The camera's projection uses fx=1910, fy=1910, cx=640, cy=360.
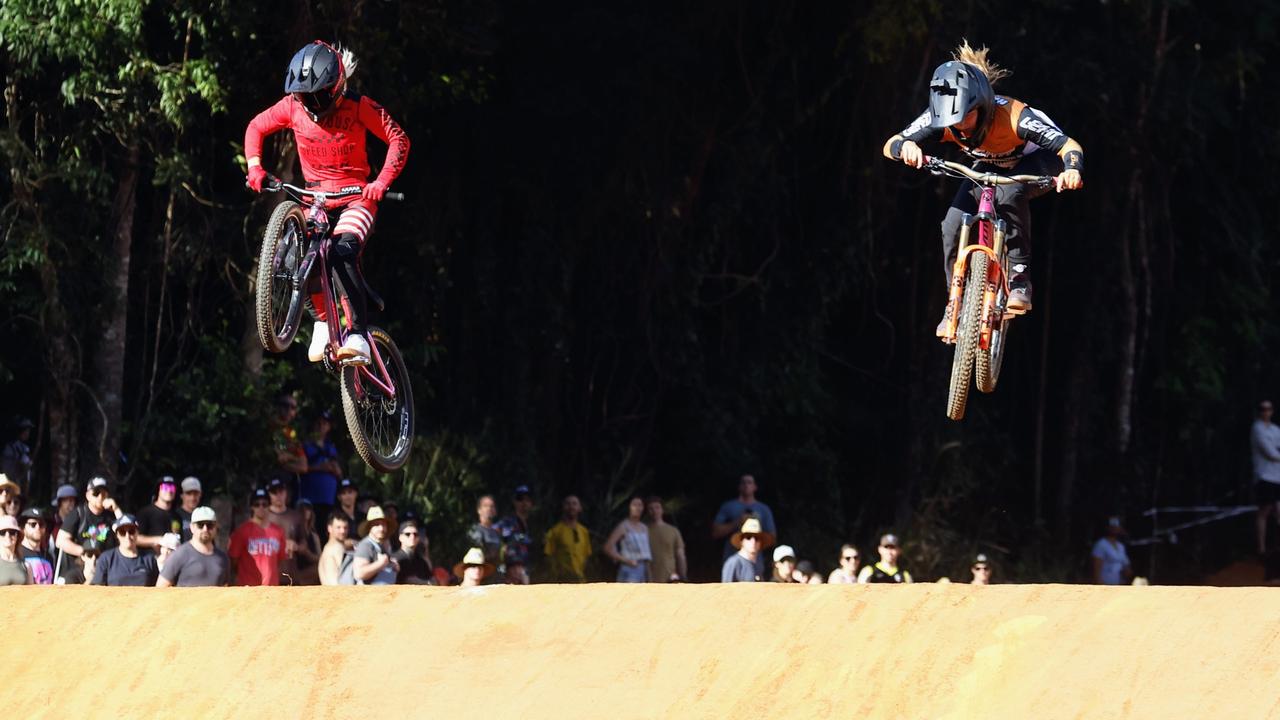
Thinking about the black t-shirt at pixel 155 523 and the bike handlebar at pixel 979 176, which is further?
the black t-shirt at pixel 155 523

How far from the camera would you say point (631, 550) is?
55.3ft

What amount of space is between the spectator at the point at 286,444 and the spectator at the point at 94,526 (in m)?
1.65

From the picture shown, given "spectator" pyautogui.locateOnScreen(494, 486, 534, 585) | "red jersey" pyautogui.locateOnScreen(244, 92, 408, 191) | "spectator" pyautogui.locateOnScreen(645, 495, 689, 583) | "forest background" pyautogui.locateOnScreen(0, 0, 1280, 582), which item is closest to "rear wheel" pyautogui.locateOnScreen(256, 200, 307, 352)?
"red jersey" pyautogui.locateOnScreen(244, 92, 408, 191)

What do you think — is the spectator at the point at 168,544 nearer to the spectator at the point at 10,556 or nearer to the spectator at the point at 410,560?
the spectator at the point at 10,556

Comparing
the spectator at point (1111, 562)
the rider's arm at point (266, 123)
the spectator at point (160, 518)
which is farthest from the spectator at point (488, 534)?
the spectator at point (1111, 562)

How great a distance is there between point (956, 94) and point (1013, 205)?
1059 millimetres

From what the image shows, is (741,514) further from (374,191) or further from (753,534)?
(374,191)

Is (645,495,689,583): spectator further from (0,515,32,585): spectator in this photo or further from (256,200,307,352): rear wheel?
(256,200,307,352): rear wheel

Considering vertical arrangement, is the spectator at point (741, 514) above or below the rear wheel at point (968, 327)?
below

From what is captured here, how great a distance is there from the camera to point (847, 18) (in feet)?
72.2

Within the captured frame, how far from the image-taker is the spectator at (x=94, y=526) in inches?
560

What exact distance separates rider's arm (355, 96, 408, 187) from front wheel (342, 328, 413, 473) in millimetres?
1142

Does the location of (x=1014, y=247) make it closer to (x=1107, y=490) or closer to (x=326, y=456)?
(x=326, y=456)

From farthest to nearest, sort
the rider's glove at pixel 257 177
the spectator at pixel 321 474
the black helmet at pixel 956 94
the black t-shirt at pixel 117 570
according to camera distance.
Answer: the spectator at pixel 321 474 < the black t-shirt at pixel 117 570 < the rider's glove at pixel 257 177 < the black helmet at pixel 956 94
